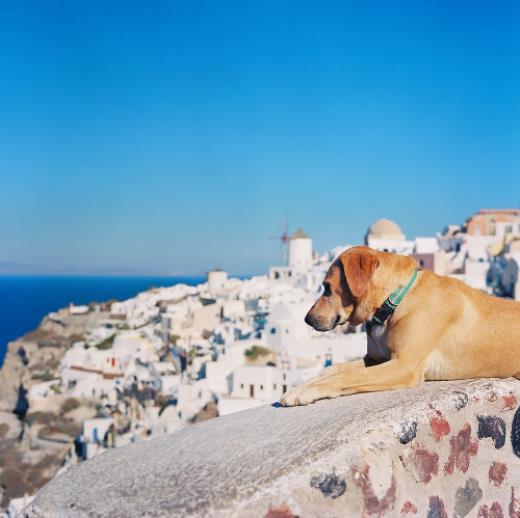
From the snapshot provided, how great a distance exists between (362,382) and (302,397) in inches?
13.0

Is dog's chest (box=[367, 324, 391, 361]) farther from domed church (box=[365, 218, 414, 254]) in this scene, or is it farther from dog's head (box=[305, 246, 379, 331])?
domed church (box=[365, 218, 414, 254])

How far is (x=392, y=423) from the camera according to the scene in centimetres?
276

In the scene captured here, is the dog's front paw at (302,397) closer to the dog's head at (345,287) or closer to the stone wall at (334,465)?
the stone wall at (334,465)

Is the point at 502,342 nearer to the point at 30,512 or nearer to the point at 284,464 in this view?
the point at 284,464

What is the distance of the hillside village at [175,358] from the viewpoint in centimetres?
2566

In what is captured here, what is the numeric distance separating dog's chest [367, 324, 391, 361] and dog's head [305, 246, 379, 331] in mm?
125

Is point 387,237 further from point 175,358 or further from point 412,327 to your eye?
point 412,327

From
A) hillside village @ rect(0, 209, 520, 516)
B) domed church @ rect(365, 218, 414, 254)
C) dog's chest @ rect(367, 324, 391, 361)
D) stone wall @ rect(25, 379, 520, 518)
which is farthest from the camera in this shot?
domed church @ rect(365, 218, 414, 254)

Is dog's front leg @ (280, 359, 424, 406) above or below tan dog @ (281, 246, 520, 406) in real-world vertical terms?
below

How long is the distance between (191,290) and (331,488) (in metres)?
60.5

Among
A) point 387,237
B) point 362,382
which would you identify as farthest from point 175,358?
point 362,382

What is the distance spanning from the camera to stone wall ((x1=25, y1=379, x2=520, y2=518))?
242cm

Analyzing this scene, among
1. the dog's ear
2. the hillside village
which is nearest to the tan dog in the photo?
the dog's ear

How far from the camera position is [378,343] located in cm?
362
